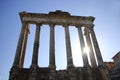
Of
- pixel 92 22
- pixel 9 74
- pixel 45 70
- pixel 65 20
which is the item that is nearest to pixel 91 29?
pixel 92 22

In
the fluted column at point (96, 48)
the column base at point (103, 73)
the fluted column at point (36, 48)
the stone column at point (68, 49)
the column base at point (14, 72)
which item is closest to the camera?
the column base at point (14, 72)

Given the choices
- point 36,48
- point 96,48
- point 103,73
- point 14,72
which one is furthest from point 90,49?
point 14,72

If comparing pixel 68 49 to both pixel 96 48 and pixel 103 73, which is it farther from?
pixel 103 73

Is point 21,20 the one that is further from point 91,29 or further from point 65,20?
point 91,29

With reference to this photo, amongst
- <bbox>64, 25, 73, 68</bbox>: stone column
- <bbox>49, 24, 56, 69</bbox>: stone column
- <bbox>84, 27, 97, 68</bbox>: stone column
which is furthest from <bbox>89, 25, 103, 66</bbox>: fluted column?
<bbox>49, 24, 56, 69</bbox>: stone column

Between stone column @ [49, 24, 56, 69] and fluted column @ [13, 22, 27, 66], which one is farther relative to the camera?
stone column @ [49, 24, 56, 69]

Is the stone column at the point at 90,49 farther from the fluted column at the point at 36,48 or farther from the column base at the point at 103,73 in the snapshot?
the fluted column at the point at 36,48

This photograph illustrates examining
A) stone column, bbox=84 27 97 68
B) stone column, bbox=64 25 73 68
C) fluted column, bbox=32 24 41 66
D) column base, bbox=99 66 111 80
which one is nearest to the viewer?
column base, bbox=99 66 111 80

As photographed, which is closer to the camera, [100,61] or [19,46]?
[19,46]

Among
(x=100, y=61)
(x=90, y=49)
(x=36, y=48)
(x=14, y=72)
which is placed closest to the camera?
(x=14, y=72)

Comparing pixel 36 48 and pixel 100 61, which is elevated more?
pixel 36 48

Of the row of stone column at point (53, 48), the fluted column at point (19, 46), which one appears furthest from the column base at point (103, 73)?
the fluted column at point (19, 46)

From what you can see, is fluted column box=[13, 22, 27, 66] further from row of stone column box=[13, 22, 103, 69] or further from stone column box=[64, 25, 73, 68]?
stone column box=[64, 25, 73, 68]

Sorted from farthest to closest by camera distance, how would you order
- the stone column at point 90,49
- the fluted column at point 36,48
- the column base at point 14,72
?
the stone column at point 90,49, the fluted column at point 36,48, the column base at point 14,72
